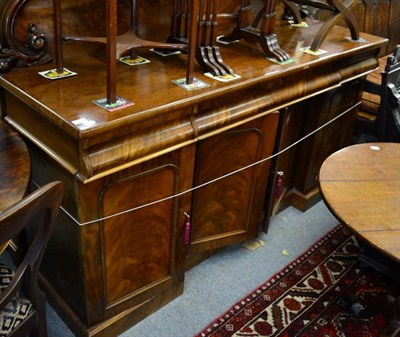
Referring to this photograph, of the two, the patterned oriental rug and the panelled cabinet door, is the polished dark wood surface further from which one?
the patterned oriental rug

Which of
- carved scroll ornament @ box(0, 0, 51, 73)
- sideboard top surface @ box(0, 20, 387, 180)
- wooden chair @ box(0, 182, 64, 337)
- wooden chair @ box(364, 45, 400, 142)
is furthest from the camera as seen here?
wooden chair @ box(364, 45, 400, 142)

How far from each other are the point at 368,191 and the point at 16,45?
1266 millimetres

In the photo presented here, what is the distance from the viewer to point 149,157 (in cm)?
146

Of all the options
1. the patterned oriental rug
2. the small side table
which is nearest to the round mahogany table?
the small side table

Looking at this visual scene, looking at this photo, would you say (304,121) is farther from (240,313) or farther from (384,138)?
(240,313)

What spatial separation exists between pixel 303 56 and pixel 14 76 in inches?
46.2

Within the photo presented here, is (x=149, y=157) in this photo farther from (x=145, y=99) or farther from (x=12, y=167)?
(x=12, y=167)

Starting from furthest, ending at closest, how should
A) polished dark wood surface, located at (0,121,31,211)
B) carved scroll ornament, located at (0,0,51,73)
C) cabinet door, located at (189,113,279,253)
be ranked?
cabinet door, located at (189,113,279,253), carved scroll ornament, located at (0,0,51,73), polished dark wood surface, located at (0,121,31,211)

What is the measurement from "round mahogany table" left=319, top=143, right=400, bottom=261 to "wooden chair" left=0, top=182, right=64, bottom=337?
2.85 ft

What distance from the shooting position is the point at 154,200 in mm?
1635

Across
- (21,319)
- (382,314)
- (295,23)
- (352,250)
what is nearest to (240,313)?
(382,314)

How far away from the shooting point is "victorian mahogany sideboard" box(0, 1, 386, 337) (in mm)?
1390

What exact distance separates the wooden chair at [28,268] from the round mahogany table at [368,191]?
2.85ft

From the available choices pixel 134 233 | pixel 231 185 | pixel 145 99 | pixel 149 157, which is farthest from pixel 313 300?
pixel 145 99
